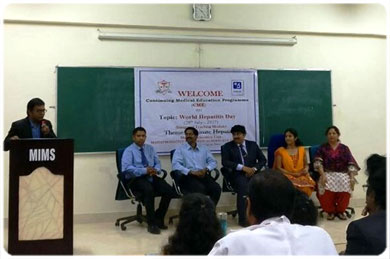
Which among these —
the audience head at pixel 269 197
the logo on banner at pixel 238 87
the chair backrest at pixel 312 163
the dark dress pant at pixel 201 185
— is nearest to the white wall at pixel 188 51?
the logo on banner at pixel 238 87

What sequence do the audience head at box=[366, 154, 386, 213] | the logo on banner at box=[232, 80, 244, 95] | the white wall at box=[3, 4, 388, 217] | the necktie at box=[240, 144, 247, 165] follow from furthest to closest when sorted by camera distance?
the logo on banner at box=[232, 80, 244, 95]
the necktie at box=[240, 144, 247, 165]
the white wall at box=[3, 4, 388, 217]
the audience head at box=[366, 154, 386, 213]

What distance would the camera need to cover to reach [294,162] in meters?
4.93

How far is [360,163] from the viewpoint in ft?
19.0

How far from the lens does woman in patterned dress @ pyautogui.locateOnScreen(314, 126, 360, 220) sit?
4.92 meters

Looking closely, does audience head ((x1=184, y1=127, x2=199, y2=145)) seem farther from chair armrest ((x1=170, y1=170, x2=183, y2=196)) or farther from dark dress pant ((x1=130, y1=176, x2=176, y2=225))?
dark dress pant ((x1=130, y1=176, x2=176, y2=225))

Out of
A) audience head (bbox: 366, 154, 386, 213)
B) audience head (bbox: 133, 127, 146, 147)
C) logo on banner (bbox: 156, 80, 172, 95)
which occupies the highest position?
logo on banner (bbox: 156, 80, 172, 95)

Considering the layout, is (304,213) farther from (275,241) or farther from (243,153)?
(243,153)

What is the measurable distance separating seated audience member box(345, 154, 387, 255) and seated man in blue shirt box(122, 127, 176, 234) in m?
2.97

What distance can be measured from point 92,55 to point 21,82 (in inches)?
34.6

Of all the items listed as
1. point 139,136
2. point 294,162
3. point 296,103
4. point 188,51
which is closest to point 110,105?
point 139,136

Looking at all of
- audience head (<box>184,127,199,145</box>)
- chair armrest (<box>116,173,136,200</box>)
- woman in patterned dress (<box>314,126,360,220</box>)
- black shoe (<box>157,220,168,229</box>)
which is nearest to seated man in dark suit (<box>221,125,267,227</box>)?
audience head (<box>184,127,199,145</box>)

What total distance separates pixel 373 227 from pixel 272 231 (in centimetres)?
46

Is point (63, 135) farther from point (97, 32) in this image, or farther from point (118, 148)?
point (97, 32)

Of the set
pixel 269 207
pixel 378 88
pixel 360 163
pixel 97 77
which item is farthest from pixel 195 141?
pixel 269 207
